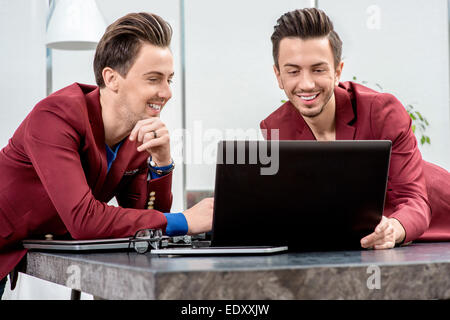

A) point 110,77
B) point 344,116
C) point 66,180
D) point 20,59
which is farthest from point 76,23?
point 66,180

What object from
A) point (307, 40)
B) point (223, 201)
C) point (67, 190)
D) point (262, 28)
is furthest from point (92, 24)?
point (223, 201)

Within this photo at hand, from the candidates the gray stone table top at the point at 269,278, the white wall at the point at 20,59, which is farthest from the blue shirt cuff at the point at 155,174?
the white wall at the point at 20,59

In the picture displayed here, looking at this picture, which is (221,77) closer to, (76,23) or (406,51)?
(76,23)

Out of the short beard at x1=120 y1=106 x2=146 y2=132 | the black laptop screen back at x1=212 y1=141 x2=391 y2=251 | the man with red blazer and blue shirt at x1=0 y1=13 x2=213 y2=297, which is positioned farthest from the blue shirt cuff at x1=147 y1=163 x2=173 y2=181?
the black laptop screen back at x1=212 y1=141 x2=391 y2=251

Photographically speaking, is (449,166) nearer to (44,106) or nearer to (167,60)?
(167,60)

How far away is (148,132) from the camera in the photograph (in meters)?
1.57

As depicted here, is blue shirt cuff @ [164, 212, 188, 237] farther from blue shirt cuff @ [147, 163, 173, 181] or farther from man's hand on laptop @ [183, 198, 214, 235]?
blue shirt cuff @ [147, 163, 173, 181]

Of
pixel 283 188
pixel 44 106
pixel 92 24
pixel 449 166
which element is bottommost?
pixel 449 166

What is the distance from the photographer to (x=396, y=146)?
1629 mm

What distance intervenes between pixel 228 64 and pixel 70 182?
3.56m

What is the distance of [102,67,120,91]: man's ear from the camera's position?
5.93 ft

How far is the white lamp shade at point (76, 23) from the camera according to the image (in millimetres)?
3525

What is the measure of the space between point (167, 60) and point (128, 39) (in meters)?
0.14
